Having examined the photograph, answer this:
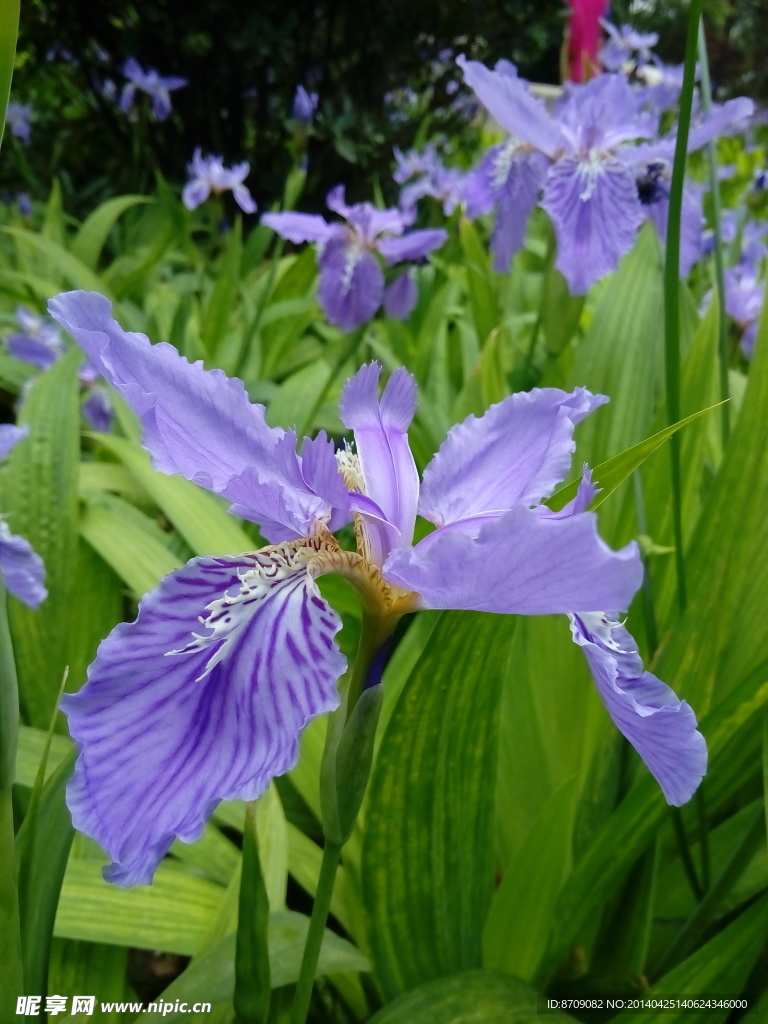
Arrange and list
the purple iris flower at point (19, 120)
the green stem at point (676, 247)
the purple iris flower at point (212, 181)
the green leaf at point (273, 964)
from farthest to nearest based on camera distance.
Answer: the purple iris flower at point (19, 120) < the purple iris flower at point (212, 181) < the green leaf at point (273, 964) < the green stem at point (676, 247)

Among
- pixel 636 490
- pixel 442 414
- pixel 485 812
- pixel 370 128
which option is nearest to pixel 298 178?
pixel 442 414

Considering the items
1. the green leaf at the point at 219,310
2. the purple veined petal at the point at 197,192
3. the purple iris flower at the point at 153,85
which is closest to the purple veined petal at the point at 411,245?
the green leaf at the point at 219,310

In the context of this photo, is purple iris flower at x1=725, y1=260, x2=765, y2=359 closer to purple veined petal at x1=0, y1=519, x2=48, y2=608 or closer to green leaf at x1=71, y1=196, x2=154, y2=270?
purple veined petal at x1=0, y1=519, x2=48, y2=608

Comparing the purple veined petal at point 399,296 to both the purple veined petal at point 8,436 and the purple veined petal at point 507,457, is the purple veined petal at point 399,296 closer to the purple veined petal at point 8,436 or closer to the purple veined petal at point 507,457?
the purple veined petal at point 8,436

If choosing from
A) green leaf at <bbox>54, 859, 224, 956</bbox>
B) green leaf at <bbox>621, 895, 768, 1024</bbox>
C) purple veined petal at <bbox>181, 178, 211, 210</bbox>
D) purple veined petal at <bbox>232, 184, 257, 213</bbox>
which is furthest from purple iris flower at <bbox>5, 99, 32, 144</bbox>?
green leaf at <bbox>621, 895, 768, 1024</bbox>

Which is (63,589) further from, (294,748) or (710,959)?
(710,959)

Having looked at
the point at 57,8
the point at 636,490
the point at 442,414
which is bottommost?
the point at 636,490
